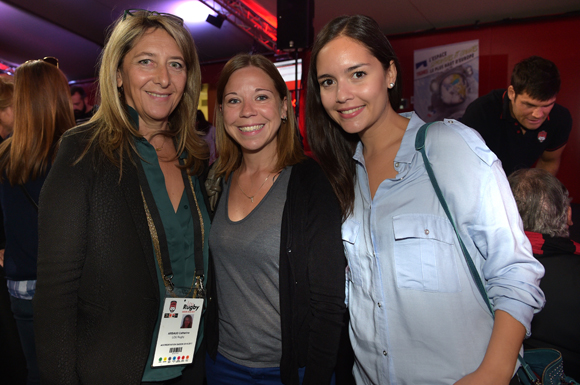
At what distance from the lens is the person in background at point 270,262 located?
4.72ft

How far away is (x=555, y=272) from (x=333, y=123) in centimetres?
125

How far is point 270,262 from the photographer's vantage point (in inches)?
60.2

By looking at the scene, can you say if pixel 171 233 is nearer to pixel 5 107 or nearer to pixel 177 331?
pixel 177 331

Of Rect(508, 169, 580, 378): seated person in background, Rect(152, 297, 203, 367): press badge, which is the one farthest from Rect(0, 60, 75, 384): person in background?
Rect(508, 169, 580, 378): seated person in background

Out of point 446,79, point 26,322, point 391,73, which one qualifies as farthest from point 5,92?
point 446,79

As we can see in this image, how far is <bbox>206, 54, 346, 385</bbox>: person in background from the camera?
144 centimetres

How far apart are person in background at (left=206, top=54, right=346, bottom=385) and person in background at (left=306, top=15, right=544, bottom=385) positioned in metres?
0.11

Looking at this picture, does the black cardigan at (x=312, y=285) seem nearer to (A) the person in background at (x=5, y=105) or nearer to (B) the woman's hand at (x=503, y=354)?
(B) the woman's hand at (x=503, y=354)

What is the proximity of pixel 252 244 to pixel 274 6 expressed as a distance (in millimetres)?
5969

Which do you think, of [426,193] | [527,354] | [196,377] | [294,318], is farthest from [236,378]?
[527,354]

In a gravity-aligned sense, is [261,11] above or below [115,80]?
above

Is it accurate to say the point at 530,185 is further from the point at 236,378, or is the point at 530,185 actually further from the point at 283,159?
the point at 236,378

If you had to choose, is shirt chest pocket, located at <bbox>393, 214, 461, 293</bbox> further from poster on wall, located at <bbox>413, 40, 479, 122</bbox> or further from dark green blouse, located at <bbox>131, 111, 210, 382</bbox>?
poster on wall, located at <bbox>413, 40, 479, 122</bbox>

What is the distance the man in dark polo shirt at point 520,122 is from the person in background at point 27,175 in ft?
9.76
